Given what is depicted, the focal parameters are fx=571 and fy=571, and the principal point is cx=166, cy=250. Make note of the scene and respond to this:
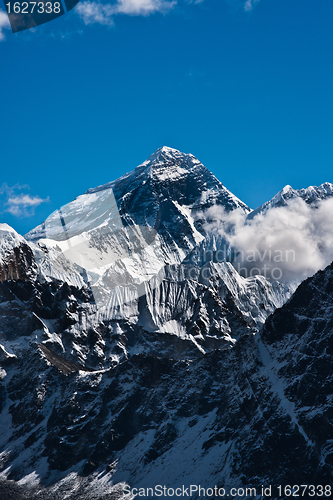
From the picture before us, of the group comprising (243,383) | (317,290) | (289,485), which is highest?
(317,290)

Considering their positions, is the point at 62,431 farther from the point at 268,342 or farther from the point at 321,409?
the point at 321,409

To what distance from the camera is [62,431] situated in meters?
194

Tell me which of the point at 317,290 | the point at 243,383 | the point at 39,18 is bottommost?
the point at 243,383

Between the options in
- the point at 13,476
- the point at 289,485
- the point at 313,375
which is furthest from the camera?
the point at 13,476

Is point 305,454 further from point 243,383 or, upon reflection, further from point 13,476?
point 13,476

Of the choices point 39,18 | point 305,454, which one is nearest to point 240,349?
point 305,454

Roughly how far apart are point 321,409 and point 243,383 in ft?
115

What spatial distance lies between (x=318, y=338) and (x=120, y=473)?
73.8 meters

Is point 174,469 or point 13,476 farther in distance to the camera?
point 13,476

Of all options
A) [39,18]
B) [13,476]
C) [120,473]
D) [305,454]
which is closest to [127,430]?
[120,473]

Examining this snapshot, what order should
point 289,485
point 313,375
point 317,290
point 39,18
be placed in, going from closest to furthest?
point 39,18 < point 289,485 < point 313,375 < point 317,290

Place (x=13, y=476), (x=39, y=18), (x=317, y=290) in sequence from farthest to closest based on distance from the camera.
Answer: (x=13, y=476) → (x=317, y=290) → (x=39, y=18)

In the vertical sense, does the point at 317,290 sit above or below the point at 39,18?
below

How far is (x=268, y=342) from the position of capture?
173 m
